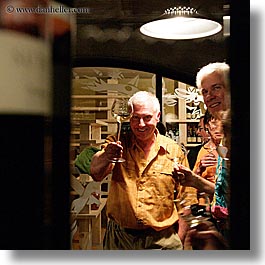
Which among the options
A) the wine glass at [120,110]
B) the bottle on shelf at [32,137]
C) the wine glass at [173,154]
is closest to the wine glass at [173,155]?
the wine glass at [173,154]

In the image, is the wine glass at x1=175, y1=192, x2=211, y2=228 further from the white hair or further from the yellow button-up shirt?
the white hair

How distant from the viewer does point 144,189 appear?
4.29 ft

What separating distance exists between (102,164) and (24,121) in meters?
0.24

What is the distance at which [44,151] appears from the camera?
4.30 feet

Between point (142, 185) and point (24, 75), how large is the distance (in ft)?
1.40

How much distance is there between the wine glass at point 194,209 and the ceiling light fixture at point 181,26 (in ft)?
1.39

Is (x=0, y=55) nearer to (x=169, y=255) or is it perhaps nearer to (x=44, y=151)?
(x=44, y=151)

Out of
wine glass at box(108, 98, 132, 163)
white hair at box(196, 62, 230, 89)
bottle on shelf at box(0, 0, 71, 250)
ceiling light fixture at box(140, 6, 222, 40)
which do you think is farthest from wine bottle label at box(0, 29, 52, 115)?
white hair at box(196, 62, 230, 89)

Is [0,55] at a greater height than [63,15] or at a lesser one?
lesser

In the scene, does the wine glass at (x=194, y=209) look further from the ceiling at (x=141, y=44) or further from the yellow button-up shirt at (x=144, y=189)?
the ceiling at (x=141, y=44)

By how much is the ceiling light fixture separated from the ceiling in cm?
1

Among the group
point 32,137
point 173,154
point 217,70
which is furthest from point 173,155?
point 32,137

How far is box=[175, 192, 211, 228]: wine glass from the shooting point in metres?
1.31

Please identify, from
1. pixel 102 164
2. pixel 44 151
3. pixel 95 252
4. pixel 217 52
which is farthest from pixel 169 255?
pixel 217 52
